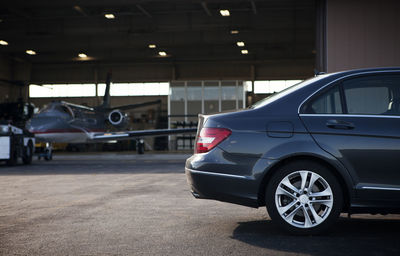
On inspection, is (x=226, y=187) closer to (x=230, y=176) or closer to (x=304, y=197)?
(x=230, y=176)

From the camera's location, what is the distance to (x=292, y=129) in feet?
17.7

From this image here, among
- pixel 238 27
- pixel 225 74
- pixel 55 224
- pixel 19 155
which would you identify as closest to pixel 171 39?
pixel 238 27

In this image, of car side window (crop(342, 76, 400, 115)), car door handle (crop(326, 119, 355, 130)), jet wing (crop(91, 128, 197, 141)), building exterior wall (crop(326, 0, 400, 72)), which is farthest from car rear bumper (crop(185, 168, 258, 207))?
jet wing (crop(91, 128, 197, 141))

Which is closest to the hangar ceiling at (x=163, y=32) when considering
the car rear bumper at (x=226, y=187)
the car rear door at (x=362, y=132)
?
the car rear door at (x=362, y=132)

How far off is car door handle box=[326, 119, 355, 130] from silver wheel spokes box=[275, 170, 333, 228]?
1.71ft

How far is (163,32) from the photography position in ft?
116

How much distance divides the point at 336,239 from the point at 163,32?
31.2 metres

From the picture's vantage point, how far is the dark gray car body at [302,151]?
5.24 meters

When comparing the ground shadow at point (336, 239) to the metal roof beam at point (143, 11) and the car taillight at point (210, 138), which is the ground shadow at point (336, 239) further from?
the metal roof beam at point (143, 11)

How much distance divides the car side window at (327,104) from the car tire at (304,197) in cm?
56

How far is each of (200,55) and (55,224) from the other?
4088cm

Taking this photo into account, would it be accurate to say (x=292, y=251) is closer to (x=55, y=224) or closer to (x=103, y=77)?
(x=55, y=224)

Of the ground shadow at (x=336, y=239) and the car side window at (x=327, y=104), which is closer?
the ground shadow at (x=336, y=239)

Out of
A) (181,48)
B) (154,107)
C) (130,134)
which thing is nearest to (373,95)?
(130,134)
